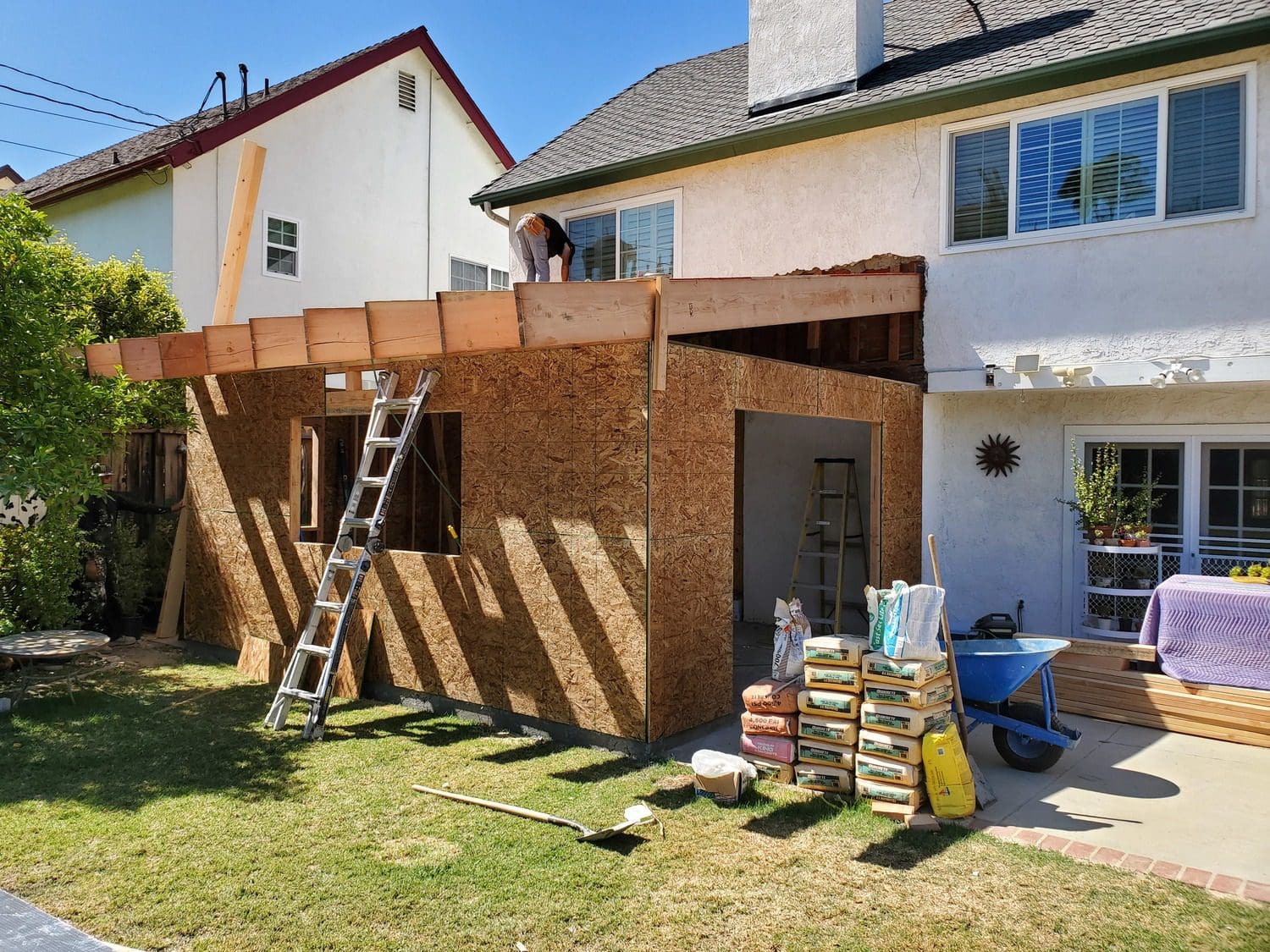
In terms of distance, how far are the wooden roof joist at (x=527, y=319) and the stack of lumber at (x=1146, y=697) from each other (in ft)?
11.5

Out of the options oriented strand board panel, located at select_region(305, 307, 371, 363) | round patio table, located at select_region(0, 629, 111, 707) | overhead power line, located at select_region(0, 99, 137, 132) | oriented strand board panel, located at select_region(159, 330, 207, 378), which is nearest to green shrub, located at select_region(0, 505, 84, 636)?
round patio table, located at select_region(0, 629, 111, 707)

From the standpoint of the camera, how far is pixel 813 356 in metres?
10.0

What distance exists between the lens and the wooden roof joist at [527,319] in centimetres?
541

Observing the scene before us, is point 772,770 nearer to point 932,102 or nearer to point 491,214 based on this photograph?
point 932,102

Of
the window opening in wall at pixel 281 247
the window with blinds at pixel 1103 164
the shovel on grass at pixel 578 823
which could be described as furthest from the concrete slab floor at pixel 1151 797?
the window opening in wall at pixel 281 247

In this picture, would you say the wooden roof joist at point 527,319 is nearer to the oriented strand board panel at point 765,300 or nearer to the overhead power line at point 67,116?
the oriented strand board panel at point 765,300

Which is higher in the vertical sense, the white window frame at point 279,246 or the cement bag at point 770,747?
the white window frame at point 279,246

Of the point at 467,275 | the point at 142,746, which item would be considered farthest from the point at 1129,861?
the point at 467,275

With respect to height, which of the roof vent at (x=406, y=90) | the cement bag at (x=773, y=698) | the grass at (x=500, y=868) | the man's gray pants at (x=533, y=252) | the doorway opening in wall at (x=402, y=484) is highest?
the roof vent at (x=406, y=90)

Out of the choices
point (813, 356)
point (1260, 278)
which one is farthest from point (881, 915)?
point (813, 356)

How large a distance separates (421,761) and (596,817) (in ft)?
5.40

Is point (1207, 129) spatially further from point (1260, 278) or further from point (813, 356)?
point (813, 356)

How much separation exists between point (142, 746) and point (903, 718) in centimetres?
531

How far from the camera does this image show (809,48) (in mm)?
10469
